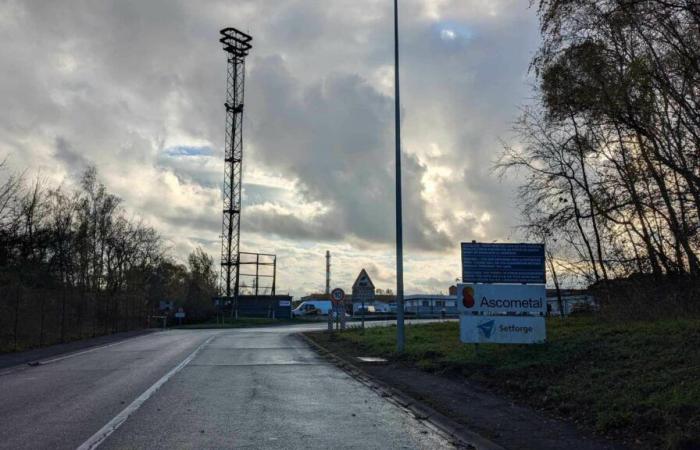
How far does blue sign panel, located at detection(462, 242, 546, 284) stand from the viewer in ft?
51.3

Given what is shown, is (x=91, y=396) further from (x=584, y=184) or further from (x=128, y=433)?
(x=584, y=184)

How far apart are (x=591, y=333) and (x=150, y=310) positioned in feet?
146

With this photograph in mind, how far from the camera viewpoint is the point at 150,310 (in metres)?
52.8

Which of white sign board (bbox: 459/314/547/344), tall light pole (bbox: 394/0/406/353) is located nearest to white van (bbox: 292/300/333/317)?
tall light pole (bbox: 394/0/406/353)

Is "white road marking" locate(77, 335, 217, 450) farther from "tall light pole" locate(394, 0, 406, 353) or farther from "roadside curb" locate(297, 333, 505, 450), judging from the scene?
"tall light pole" locate(394, 0, 406, 353)

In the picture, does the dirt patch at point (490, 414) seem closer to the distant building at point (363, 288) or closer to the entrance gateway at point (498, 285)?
the entrance gateway at point (498, 285)

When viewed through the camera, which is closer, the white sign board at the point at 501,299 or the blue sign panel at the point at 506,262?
the white sign board at the point at 501,299

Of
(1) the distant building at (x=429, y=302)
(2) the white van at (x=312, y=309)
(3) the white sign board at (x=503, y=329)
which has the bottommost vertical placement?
(3) the white sign board at (x=503, y=329)

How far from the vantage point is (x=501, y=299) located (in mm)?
15656

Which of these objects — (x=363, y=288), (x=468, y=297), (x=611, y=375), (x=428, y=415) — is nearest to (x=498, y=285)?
(x=468, y=297)

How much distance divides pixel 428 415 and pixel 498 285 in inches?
275

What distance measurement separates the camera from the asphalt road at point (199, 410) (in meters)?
7.59

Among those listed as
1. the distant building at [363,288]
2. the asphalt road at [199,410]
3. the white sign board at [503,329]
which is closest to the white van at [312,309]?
the distant building at [363,288]

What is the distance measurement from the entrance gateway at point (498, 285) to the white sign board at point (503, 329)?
2 cm
